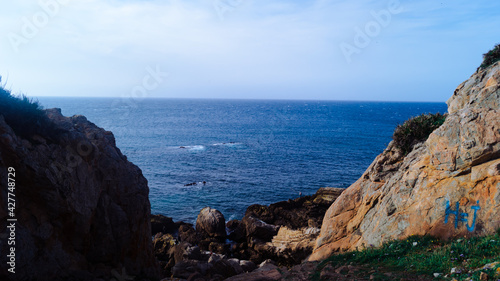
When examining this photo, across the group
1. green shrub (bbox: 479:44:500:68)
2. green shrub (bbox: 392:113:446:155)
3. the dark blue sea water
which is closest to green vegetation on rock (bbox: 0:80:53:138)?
green shrub (bbox: 392:113:446:155)

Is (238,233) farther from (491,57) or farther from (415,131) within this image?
(491,57)

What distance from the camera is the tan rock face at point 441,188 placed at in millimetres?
10531

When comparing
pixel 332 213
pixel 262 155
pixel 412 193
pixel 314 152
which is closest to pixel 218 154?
pixel 262 155

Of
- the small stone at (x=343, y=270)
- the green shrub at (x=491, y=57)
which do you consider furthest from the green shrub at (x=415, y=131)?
the small stone at (x=343, y=270)

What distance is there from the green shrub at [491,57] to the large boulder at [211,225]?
2149cm

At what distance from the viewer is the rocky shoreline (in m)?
21.5

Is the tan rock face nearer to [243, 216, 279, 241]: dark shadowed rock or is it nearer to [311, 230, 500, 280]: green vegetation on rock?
[311, 230, 500, 280]: green vegetation on rock

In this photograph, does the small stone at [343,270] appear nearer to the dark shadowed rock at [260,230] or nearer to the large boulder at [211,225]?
the dark shadowed rock at [260,230]

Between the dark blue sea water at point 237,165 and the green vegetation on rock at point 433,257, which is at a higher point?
the green vegetation on rock at point 433,257

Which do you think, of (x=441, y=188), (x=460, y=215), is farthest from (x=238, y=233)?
(x=460, y=215)

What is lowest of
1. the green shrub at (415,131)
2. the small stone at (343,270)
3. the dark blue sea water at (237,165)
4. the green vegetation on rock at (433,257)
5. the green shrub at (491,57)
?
the dark blue sea water at (237,165)

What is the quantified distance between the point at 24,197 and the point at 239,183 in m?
33.3

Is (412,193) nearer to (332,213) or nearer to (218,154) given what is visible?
(332,213)

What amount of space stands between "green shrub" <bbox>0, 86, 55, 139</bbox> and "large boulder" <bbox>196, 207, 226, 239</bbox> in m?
18.5
